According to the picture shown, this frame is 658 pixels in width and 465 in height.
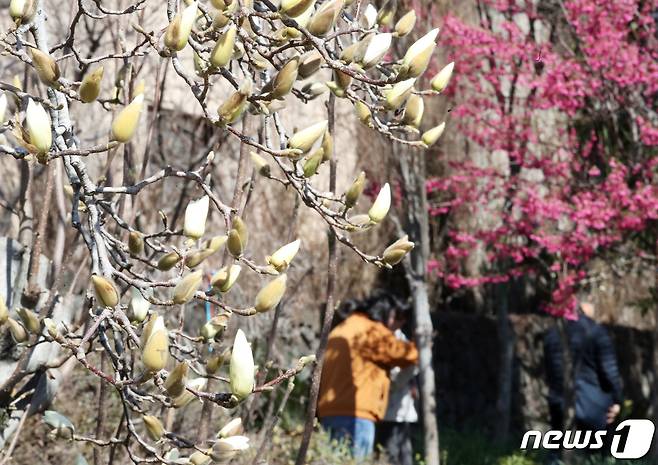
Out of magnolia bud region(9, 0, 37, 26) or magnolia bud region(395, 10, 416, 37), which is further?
magnolia bud region(395, 10, 416, 37)

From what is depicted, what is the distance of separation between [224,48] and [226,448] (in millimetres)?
691

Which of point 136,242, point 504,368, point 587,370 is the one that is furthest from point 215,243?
point 504,368

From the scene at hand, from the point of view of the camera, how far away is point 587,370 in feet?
29.7

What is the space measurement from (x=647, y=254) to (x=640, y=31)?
2.01m

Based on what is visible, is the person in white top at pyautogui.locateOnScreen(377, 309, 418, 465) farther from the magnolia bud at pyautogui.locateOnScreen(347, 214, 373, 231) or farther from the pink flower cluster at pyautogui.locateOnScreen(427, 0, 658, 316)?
the magnolia bud at pyautogui.locateOnScreen(347, 214, 373, 231)

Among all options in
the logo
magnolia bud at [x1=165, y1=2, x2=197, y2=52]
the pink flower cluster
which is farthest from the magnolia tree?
the pink flower cluster

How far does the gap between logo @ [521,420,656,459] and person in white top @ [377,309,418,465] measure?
2.78ft

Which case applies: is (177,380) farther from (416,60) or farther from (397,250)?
(416,60)

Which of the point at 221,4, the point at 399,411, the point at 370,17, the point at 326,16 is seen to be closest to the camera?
the point at 326,16

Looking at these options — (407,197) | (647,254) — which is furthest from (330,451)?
(647,254)

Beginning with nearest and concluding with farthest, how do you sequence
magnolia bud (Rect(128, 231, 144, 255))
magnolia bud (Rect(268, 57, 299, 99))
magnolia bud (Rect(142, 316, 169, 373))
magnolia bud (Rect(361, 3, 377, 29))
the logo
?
magnolia bud (Rect(142, 316, 169, 373)), magnolia bud (Rect(268, 57, 299, 99)), magnolia bud (Rect(128, 231, 144, 255)), magnolia bud (Rect(361, 3, 377, 29)), the logo

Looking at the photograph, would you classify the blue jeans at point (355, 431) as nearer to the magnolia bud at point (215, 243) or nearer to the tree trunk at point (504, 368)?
the tree trunk at point (504, 368)

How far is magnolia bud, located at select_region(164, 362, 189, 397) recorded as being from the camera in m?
1.82

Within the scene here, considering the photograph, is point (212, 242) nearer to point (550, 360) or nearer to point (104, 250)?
point (104, 250)
